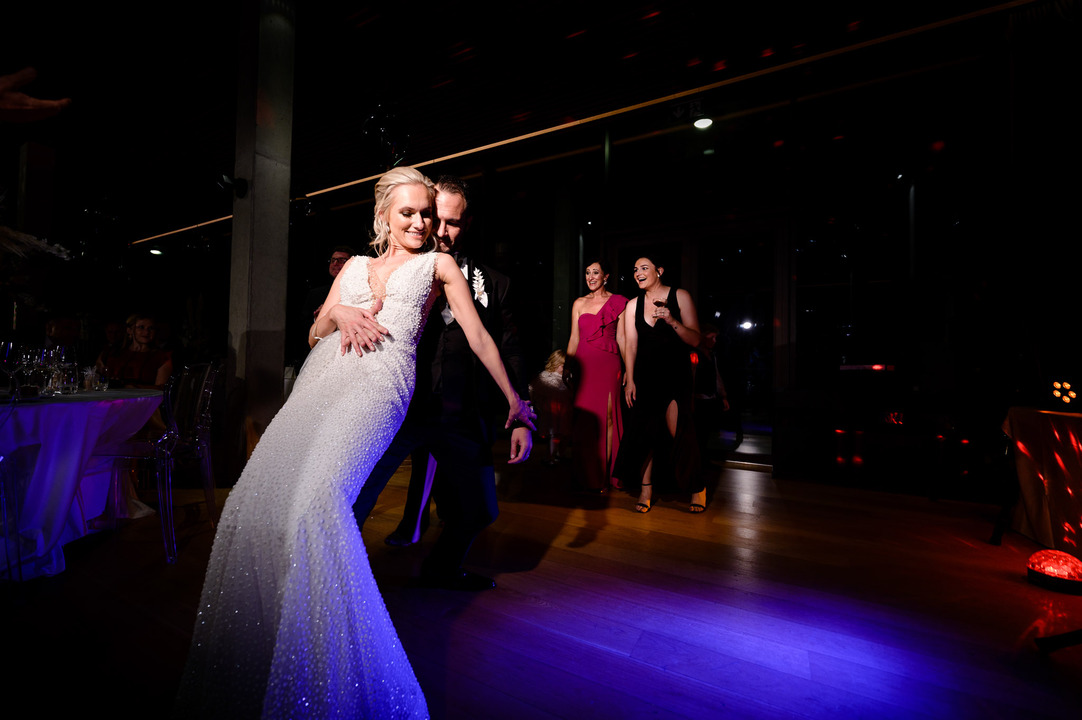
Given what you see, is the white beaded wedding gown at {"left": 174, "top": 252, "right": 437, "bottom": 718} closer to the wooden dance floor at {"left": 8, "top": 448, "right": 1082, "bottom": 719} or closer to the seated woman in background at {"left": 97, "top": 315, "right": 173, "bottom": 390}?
the wooden dance floor at {"left": 8, "top": 448, "right": 1082, "bottom": 719}

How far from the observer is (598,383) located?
13.3 ft

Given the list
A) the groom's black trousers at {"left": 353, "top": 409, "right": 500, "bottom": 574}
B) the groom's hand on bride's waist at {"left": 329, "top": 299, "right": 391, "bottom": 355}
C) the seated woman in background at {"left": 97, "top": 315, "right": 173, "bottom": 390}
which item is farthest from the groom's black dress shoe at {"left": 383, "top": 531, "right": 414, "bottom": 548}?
the seated woman in background at {"left": 97, "top": 315, "right": 173, "bottom": 390}

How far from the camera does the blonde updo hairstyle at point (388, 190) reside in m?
1.54

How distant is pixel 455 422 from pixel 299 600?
865 millimetres

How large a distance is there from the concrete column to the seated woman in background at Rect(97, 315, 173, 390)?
50 cm

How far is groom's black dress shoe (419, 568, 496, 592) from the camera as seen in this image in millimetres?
2199

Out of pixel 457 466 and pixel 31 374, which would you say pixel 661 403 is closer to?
pixel 457 466

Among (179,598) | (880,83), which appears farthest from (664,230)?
(179,598)

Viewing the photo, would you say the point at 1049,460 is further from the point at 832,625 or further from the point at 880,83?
the point at 880,83

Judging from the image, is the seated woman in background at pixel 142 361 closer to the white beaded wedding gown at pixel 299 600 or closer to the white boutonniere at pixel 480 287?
the white boutonniere at pixel 480 287

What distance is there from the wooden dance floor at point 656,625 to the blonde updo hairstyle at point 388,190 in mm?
1392

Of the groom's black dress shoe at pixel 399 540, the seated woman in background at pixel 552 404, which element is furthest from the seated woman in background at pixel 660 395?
the groom's black dress shoe at pixel 399 540

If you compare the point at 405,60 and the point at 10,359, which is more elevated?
the point at 405,60

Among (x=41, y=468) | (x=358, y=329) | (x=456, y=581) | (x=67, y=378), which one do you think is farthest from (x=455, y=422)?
(x=67, y=378)
